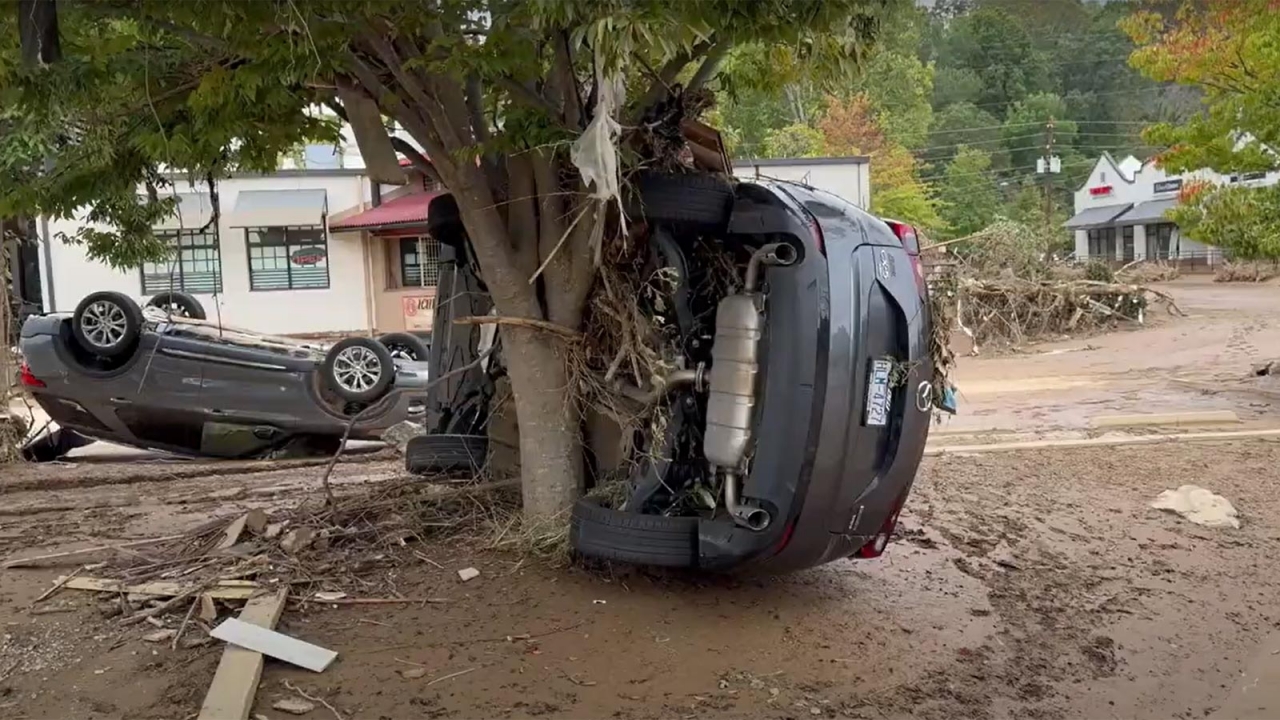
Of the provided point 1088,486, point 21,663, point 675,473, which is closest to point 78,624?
point 21,663

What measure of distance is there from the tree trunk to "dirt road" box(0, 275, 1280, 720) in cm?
33

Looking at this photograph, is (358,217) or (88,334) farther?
(358,217)

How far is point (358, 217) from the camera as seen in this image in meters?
24.5

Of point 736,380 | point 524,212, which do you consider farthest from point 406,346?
point 736,380

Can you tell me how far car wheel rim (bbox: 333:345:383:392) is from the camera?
31.8ft

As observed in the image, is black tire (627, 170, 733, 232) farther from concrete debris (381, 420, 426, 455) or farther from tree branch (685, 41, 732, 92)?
concrete debris (381, 420, 426, 455)

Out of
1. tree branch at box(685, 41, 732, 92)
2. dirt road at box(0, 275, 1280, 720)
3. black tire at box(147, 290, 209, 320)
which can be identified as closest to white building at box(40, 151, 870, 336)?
black tire at box(147, 290, 209, 320)

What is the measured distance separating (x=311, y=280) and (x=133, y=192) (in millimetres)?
20158

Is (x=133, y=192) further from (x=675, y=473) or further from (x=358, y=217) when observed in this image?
(x=358, y=217)

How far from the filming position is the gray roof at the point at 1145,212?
48.6 m

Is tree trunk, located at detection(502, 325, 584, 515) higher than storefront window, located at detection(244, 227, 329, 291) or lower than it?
lower

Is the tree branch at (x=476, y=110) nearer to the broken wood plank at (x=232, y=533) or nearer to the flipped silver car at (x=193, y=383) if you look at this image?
the broken wood plank at (x=232, y=533)

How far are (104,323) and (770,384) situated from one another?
7.67 meters

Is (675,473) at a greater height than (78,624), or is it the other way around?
(675,473)
